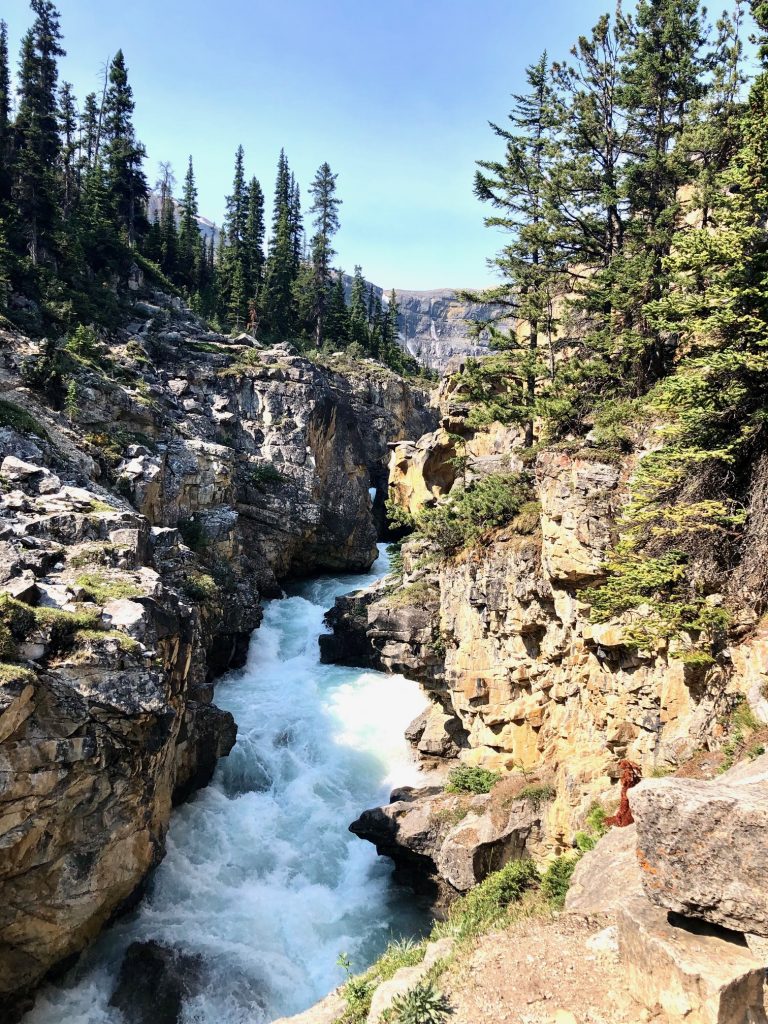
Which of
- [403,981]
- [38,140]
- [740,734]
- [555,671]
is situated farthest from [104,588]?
[38,140]

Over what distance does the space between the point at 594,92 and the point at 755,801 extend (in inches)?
802

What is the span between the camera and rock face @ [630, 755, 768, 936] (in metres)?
5.50

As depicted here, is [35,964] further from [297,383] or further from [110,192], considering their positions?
[110,192]

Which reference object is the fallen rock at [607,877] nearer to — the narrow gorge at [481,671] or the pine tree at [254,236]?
the narrow gorge at [481,671]

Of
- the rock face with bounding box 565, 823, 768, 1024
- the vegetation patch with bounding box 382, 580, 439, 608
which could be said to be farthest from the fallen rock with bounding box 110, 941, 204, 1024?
the vegetation patch with bounding box 382, 580, 439, 608

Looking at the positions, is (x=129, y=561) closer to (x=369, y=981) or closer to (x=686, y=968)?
(x=369, y=981)

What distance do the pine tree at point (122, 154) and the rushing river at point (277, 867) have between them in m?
43.0

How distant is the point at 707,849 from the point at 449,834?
11.5m

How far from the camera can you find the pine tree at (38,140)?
36.1 m

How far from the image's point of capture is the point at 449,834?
15766 millimetres

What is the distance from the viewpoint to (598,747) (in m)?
13.3

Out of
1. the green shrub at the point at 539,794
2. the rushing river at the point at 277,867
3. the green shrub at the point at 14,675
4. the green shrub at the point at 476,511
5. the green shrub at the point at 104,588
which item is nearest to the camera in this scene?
the green shrub at the point at 14,675

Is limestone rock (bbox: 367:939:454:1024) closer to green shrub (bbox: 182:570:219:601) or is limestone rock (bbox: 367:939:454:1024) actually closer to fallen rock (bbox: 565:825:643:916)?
fallen rock (bbox: 565:825:643:916)

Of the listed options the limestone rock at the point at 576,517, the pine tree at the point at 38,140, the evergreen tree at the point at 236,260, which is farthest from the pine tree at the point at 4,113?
the limestone rock at the point at 576,517
